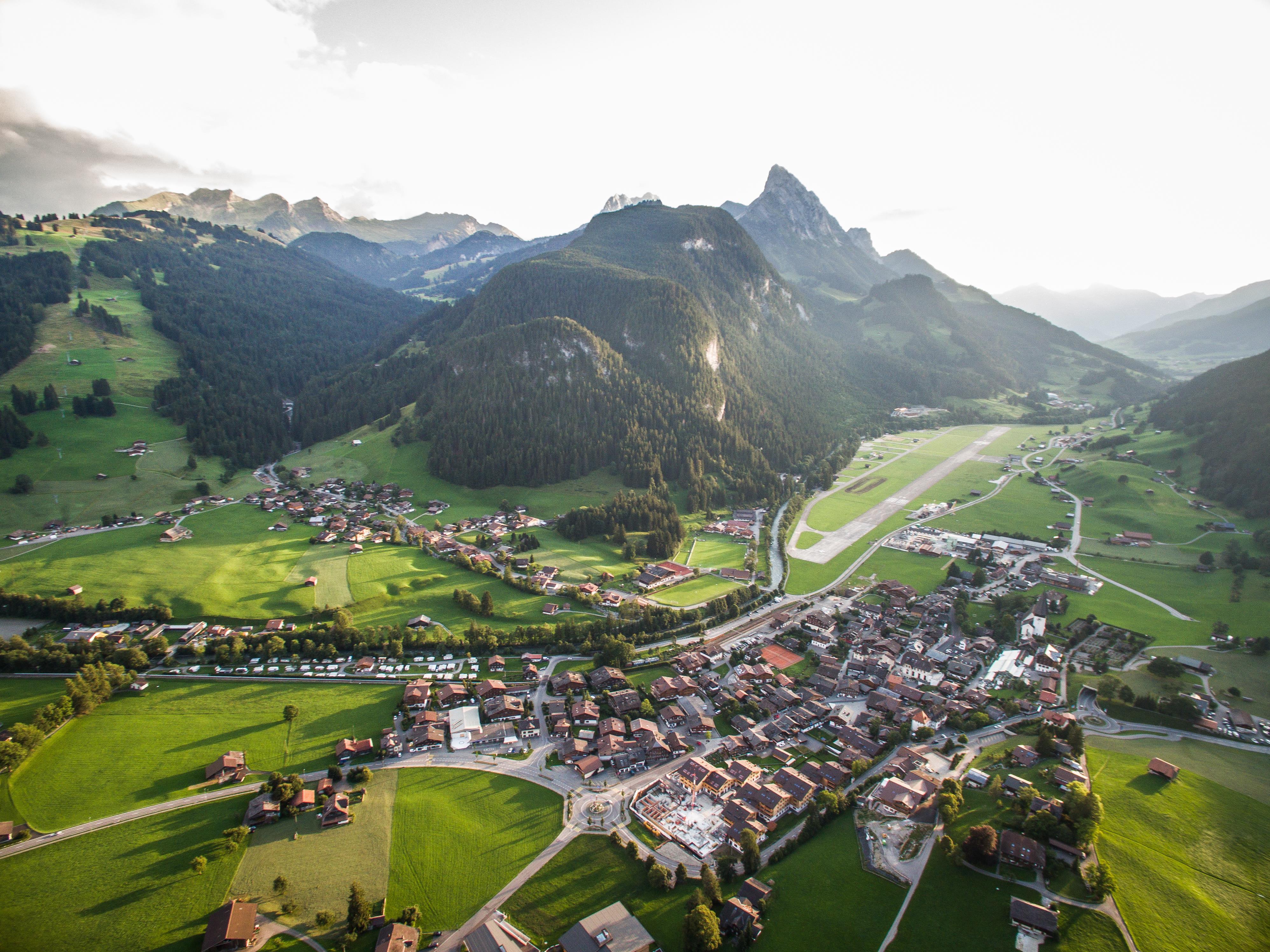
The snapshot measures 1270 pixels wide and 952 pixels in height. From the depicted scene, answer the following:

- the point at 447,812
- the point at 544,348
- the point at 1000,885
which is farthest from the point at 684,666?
the point at 544,348

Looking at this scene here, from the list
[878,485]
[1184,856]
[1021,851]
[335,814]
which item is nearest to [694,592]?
[1021,851]

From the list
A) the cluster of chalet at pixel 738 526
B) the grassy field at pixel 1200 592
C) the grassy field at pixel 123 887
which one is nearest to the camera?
the grassy field at pixel 123 887

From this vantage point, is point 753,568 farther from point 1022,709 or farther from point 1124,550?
point 1124,550

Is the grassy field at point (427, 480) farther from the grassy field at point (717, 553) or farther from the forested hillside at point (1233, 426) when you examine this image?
the forested hillside at point (1233, 426)

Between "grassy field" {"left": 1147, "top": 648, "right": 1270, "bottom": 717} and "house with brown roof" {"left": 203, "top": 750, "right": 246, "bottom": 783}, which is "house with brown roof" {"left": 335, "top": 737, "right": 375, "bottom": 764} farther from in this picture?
"grassy field" {"left": 1147, "top": 648, "right": 1270, "bottom": 717}

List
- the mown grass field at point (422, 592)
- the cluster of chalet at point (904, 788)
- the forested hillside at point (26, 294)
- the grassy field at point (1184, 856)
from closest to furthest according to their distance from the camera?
the grassy field at point (1184, 856)
the cluster of chalet at point (904, 788)
the mown grass field at point (422, 592)
the forested hillside at point (26, 294)

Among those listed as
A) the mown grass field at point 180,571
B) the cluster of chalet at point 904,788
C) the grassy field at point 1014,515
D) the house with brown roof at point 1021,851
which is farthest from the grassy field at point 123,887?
the grassy field at point 1014,515
